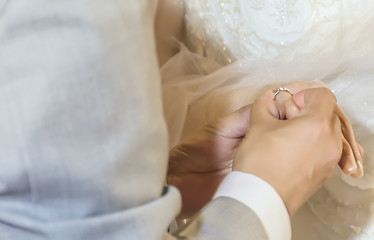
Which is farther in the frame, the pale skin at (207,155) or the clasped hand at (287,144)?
the pale skin at (207,155)

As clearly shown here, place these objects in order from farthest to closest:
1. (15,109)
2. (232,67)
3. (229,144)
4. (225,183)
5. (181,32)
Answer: (181,32)
(232,67)
(229,144)
(225,183)
(15,109)

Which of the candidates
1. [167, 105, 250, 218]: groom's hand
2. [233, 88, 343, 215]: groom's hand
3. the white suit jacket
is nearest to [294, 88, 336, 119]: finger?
[233, 88, 343, 215]: groom's hand

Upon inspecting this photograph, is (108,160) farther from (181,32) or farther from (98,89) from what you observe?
(181,32)

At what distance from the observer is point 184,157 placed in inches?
23.1

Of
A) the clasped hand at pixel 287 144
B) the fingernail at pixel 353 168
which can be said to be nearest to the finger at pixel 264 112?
the clasped hand at pixel 287 144

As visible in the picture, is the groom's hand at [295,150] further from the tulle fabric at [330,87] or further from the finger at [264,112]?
the tulle fabric at [330,87]

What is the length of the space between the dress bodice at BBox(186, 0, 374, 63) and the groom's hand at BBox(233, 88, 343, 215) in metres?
0.19

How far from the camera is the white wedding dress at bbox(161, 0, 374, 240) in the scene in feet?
1.98

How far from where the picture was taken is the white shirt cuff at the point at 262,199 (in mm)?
377

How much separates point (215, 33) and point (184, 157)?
255 mm

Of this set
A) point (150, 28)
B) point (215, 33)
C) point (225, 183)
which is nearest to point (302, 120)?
point (225, 183)

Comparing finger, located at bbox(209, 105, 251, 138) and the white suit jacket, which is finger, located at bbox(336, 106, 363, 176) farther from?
the white suit jacket

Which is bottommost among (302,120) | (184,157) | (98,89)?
(184,157)

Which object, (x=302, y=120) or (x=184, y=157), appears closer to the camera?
(x=302, y=120)
